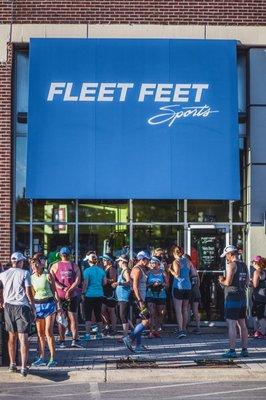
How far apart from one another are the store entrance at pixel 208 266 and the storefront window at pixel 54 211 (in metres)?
2.77

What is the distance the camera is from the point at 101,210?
61.0 ft

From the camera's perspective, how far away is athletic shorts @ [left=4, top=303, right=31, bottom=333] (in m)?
12.4

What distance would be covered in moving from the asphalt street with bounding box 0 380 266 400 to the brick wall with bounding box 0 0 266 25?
30.7ft

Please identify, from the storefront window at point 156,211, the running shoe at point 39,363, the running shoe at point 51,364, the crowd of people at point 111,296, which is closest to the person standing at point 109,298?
the crowd of people at point 111,296

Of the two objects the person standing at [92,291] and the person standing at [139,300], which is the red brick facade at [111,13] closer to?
the person standing at [92,291]

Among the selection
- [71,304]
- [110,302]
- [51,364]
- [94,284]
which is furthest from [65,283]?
[51,364]

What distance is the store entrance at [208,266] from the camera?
61.0ft

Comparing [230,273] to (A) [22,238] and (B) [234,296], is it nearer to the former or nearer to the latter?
(B) [234,296]

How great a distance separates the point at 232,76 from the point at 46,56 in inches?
165

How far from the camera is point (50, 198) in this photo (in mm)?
18156

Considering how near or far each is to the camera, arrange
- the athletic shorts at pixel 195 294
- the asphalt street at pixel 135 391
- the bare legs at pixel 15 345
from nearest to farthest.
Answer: the asphalt street at pixel 135 391
the bare legs at pixel 15 345
the athletic shorts at pixel 195 294

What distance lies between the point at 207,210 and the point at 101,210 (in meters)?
2.43

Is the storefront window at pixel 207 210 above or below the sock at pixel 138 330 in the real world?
above

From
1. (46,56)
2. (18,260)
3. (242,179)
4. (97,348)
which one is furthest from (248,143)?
(18,260)
